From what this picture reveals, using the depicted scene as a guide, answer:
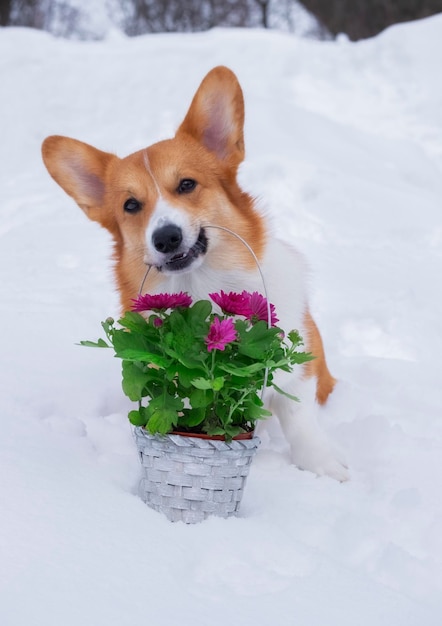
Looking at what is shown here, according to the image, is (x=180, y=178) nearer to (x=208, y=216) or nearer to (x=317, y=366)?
(x=208, y=216)

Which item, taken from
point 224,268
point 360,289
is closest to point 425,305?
point 360,289

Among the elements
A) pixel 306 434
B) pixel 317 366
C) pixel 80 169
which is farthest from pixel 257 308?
pixel 80 169

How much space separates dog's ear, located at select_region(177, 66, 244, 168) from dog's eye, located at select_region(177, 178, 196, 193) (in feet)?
0.64

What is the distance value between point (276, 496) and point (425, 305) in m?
1.77

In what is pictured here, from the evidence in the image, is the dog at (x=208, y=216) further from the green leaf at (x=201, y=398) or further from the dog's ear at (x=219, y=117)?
the green leaf at (x=201, y=398)

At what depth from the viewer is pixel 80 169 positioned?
2.47 meters

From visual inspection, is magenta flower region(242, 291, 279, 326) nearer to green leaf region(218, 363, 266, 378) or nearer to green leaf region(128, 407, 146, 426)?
green leaf region(218, 363, 266, 378)

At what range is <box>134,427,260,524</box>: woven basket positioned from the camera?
182 cm

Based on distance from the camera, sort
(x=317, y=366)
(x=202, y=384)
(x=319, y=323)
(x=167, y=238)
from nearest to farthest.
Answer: (x=202, y=384), (x=167, y=238), (x=317, y=366), (x=319, y=323)

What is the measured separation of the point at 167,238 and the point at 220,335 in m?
0.35

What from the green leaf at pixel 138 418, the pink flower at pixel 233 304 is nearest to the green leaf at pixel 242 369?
the pink flower at pixel 233 304

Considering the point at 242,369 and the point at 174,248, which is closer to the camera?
the point at 242,369

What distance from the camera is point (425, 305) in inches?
143

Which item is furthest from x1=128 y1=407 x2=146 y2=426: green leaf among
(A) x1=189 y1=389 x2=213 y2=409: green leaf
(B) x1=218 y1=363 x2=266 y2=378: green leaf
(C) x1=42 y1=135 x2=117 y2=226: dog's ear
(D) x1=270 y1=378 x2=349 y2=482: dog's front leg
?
(C) x1=42 y1=135 x2=117 y2=226: dog's ear
